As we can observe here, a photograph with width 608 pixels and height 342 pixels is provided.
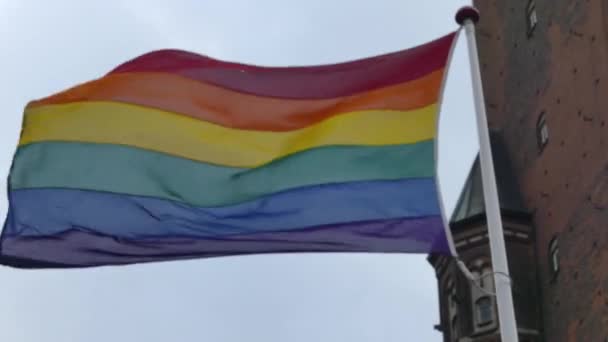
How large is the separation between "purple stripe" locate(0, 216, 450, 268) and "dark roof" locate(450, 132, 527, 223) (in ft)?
72.6

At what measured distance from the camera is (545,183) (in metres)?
37.3

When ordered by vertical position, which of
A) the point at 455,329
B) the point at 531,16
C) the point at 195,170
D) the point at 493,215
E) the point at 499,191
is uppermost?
the point at 531,16

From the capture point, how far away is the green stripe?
16.9 m

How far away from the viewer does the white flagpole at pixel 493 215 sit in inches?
587

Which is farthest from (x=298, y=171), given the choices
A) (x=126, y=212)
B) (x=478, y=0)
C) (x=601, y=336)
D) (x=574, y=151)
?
(x=478, y=0)

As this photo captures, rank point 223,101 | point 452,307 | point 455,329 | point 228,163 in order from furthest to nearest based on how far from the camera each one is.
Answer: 1. point 452,307
2. point 455,329
3. point 223,101
4. point 228,163

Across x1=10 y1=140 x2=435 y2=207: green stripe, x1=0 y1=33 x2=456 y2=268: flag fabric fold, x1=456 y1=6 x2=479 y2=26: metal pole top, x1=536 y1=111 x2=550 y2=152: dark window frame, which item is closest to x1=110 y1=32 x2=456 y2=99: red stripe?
x1=0 y1=33 x2=456 y2=268: flag fabric fold

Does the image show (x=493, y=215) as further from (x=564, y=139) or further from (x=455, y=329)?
(x=455, y=329)

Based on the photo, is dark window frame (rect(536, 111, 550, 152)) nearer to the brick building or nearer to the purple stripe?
the brick building

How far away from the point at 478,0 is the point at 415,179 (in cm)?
2972

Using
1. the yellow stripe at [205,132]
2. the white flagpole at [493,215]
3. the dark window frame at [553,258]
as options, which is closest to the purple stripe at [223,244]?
the white flagpole at [493,215]

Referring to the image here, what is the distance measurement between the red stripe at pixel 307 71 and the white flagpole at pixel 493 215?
35 centimetres

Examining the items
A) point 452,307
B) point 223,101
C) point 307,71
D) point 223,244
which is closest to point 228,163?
point 223,101

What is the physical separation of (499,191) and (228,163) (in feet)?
73.4
